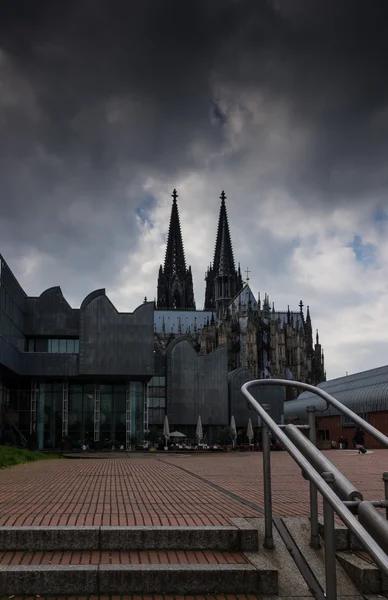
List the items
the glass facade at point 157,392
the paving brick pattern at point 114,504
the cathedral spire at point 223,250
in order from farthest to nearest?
the cathedral spire at point 223,250, the glass facade at point 157,392, the paving brick pattern at point 114,504

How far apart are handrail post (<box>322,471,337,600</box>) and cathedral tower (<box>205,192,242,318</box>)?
102 metres

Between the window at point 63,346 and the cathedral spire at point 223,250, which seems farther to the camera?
the cathedral spire at point 223,250

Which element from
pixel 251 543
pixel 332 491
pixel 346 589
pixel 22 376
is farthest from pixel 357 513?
pixel 22 376

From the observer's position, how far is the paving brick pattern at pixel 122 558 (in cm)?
486

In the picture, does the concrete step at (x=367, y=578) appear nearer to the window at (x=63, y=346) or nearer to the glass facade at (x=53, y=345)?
the window at (x=63, y=346)

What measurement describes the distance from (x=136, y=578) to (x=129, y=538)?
578 millimetres

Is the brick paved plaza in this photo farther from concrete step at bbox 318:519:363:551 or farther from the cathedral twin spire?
the cathedral twin spire

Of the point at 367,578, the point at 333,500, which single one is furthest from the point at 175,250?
the point at 333,500

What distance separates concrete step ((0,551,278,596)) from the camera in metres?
4.54

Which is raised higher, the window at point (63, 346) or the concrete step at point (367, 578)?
the window at point (63, 346)

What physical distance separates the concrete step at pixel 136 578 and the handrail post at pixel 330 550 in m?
1.01

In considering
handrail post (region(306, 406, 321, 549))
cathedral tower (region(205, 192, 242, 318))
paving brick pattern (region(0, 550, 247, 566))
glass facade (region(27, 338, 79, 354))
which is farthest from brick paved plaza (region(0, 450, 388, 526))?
cathedral tower (region(205, 192, 242, 318))

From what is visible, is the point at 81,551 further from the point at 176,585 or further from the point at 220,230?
the point at 220,230

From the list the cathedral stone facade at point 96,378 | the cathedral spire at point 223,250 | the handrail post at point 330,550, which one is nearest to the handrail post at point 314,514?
the handrail post at point 330,550
